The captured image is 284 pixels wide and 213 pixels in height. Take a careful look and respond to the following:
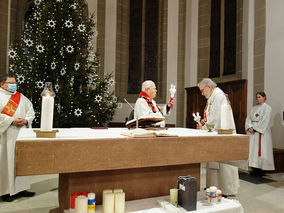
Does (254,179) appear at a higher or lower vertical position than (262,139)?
lower

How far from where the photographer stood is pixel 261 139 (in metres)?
5.74

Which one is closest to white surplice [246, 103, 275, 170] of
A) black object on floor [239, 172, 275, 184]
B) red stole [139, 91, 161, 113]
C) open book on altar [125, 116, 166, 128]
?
black object on floor [239, 172, 275, 184]

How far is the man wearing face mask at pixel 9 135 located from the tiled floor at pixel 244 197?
186 mm

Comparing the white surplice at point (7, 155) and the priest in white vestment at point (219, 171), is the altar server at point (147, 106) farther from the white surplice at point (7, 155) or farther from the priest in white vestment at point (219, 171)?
the white surplice at point (7, 155)

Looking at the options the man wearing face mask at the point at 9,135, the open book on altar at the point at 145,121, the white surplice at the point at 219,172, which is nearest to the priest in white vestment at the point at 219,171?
the white surplice at the point at 219,172

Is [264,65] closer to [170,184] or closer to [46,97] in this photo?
[170,184]

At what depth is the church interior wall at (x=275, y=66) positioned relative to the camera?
6.17 m

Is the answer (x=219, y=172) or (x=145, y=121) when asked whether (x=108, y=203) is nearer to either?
(x=145, y=121)

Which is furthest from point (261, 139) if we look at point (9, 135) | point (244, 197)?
point (9, 135)

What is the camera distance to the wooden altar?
171cm

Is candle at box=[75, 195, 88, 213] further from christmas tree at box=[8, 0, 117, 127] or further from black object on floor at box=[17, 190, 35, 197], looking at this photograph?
christmas tree at box=[8, 0, 117, 127]

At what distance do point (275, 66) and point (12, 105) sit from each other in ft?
20.0

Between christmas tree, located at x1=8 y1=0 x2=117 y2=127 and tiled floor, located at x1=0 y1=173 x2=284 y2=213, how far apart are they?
1.59m

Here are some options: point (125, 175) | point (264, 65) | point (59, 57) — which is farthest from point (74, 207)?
point (264, 65)
